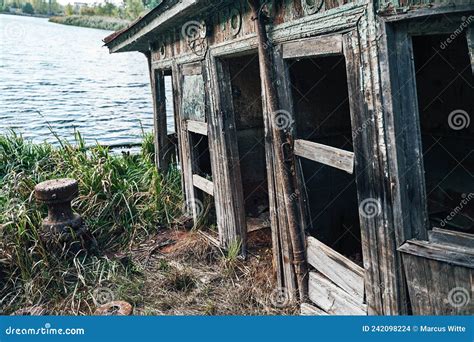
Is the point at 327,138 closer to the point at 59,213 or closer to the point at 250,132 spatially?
the point at 250,132

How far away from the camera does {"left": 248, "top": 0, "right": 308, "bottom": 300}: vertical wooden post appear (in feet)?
11.0

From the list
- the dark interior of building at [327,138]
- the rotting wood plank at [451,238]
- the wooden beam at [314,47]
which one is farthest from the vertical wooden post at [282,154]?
the rotting wood plank at [451,238]

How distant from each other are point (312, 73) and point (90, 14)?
46515 mm

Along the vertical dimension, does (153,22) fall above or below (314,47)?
above

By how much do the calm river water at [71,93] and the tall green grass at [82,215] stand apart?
Answer: 1.24m

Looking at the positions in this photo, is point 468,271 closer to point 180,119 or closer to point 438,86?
point 438,86

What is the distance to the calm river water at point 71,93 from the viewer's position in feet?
38.8

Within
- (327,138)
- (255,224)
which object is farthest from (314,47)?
(255,224)

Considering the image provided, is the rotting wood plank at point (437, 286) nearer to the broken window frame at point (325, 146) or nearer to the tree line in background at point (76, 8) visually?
the broken window frame at point (325, 146)

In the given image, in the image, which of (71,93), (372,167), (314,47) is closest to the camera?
(372,167)

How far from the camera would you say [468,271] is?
2.20 metres

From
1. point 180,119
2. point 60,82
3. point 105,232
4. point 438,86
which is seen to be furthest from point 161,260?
point 60,82

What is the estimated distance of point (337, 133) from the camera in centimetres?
497

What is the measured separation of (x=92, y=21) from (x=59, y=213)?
4498 centimetres
